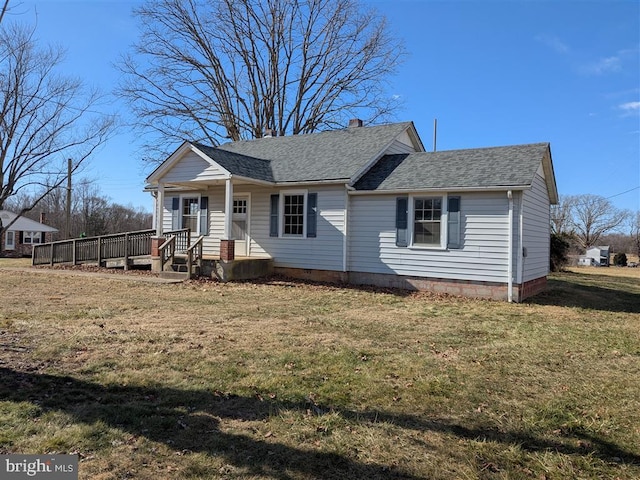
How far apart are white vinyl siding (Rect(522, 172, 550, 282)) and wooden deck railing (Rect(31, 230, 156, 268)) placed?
12512 mm

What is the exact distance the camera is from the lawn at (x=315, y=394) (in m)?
2.90

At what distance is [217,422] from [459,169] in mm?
10372

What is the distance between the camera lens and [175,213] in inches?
640

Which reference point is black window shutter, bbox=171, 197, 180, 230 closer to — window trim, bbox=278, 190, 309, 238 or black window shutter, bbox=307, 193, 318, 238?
window trim, bbox=278, 190, 309, 238

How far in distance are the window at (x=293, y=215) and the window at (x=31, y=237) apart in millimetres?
35204

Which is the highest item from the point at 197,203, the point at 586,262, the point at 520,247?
the point at 197,203

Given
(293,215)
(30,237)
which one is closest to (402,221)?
(293,215)

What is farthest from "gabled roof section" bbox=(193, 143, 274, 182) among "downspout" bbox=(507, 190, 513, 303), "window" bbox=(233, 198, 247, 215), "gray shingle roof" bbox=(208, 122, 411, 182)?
"downspout" bbox=(507, 190, 513, 303)

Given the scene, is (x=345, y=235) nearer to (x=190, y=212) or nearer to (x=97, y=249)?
(x=190, y=212)

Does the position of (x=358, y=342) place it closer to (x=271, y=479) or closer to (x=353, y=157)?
(x=271, y=479)

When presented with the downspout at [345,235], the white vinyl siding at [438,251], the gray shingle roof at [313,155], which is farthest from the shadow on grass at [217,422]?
the gray shingle roof at [313,155]

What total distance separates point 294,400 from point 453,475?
159 centimetres

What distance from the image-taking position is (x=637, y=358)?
5742 millimetres

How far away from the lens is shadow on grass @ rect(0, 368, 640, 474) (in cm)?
284
